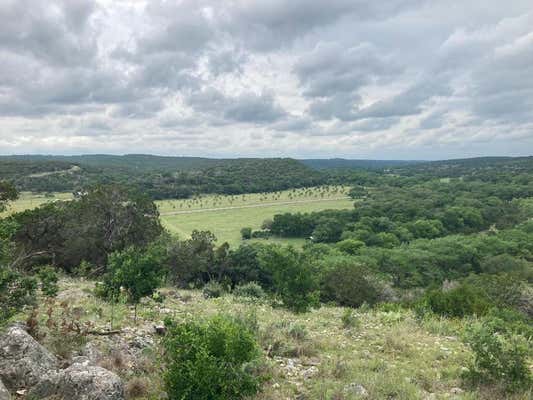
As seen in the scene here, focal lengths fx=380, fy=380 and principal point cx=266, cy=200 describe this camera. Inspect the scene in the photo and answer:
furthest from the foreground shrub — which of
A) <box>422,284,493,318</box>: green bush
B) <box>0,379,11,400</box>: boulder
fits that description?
<box>422,284,493,318</box>: green bush

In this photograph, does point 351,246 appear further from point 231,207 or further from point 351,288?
point 231,207

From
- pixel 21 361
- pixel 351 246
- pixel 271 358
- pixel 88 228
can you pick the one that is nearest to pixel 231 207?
Result: pixel 351 246

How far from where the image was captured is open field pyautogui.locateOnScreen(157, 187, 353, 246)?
80.7m

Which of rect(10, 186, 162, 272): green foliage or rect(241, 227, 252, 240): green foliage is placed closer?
rect(10, 186, 162, 272): green foliage

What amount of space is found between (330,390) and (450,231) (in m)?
90.4

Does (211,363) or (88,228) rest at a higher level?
(211,363)

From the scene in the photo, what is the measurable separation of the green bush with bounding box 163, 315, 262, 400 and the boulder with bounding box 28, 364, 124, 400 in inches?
30.6

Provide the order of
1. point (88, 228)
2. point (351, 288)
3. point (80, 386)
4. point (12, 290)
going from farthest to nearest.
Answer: point (351, 288) → point (88, 228) → point (12, 290) → point (80, 386)

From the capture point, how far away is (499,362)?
260 inches

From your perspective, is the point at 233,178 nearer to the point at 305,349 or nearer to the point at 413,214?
the point at 413,214

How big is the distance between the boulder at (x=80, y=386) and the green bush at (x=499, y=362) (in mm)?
5880

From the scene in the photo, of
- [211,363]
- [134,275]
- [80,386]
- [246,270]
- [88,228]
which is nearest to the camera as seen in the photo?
[80,386]

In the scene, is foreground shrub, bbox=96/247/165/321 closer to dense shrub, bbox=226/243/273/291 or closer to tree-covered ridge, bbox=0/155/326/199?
dense shrub, bbox=226/243/273/291

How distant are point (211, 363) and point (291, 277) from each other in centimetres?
963
